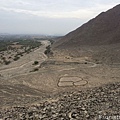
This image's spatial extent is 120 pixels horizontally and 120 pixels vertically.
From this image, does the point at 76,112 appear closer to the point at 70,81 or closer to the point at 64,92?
the point at 64,92

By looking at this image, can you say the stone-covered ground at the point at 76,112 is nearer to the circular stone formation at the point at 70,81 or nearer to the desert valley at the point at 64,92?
the desert valley at the point at 64,92

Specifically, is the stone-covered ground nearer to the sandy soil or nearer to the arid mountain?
the sandy soil

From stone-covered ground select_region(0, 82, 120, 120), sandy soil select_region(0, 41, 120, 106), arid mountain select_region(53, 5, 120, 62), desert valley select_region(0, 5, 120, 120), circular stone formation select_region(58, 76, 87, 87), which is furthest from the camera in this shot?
arid mountain select_region(53, 5, 120, 62)

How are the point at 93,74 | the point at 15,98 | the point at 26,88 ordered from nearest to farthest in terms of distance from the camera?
the point at 15,98, the point at 26,88, the point at 93,74

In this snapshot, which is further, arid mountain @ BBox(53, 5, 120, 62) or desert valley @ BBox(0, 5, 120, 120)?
arid mountain @ BBox(53, 5, 120, 62)

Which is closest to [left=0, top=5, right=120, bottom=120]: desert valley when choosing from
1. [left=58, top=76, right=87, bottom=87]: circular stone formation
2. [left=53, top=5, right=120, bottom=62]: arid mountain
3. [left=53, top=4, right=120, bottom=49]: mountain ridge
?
[left=58, top=76, right=87, bottom=87]: circular stone formation

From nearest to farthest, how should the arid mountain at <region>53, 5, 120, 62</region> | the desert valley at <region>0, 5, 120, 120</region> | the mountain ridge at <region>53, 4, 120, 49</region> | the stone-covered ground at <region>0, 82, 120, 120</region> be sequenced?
the stone-covered ground at <region>0, 82, 120, 120</region>, the desert valley at <region>0, 5, 120, 120</region>, the arid mountain at <region>53, 5, 120, 62</region>, the mountain ridge at <region>53, 4, 120, 49</region>

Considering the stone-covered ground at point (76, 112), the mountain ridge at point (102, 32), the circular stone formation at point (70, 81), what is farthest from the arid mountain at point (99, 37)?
the stone-covered ground at point (76, 112)

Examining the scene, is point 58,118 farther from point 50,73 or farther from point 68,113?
point 50,73

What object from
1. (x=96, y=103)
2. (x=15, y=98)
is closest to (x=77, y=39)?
(x=15, y=98)
